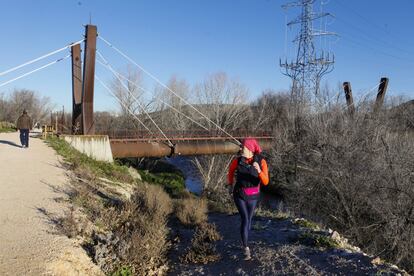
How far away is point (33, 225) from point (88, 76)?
12.5 m

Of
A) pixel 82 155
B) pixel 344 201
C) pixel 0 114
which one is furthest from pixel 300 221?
pixel 0 114

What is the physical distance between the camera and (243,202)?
7.40m

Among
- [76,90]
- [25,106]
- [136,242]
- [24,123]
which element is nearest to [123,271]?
[136,242]

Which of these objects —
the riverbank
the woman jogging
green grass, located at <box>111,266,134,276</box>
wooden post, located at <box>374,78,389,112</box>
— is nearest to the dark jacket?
the riverbank

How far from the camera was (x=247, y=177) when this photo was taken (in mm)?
7324

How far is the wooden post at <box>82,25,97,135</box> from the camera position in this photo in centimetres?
2000

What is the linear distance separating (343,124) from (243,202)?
2003 centimetres

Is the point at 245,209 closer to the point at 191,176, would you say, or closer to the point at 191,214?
the point at 191,214

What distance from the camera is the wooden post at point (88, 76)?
20.0m

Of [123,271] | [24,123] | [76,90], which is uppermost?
[76,90]

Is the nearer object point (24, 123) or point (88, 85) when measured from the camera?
point (24, 123)

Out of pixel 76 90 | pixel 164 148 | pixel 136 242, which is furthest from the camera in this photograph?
pixel 164 148

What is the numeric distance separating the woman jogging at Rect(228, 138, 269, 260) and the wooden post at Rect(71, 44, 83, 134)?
14543mm

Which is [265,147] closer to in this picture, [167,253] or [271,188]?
[271,188]
